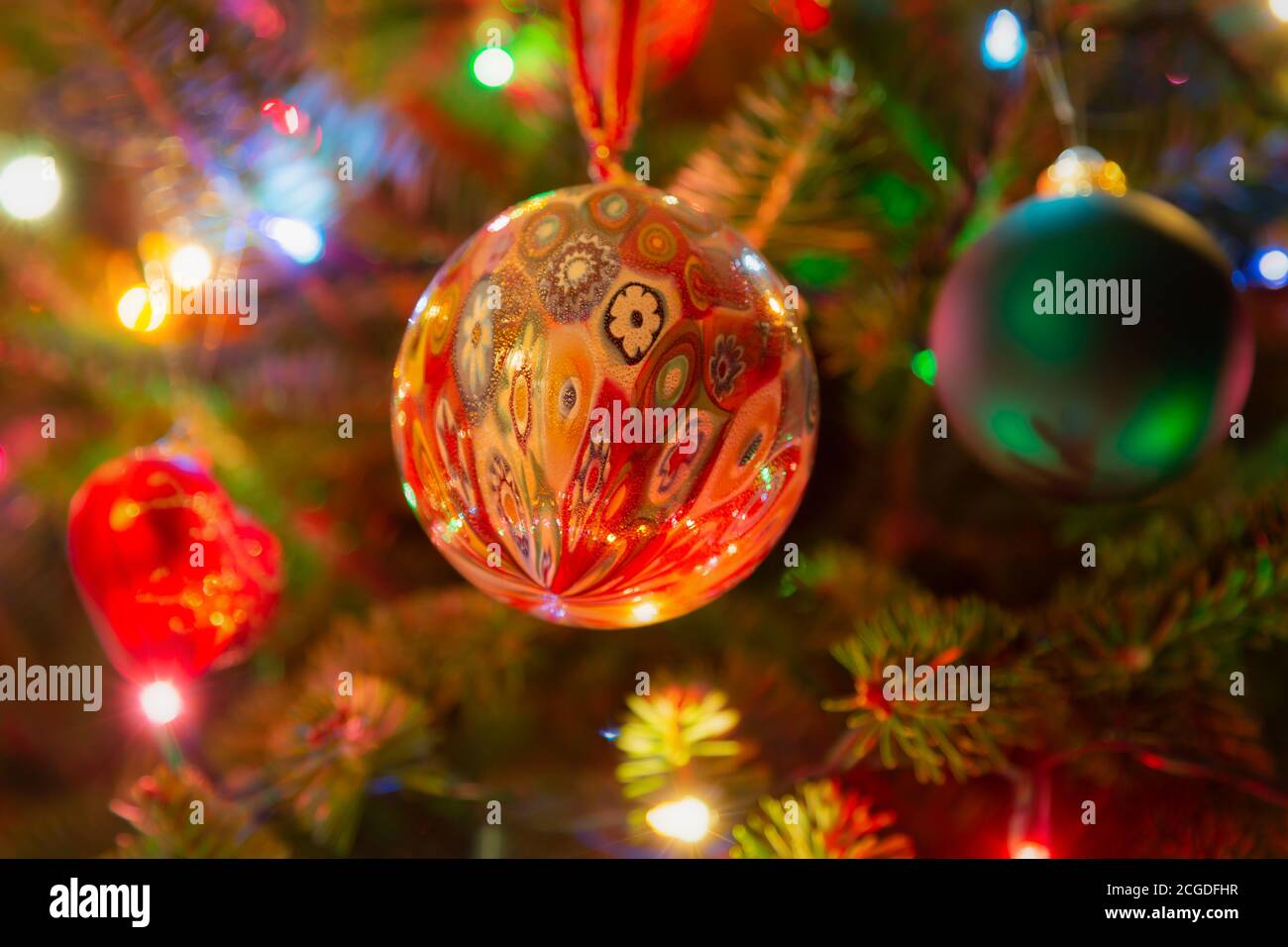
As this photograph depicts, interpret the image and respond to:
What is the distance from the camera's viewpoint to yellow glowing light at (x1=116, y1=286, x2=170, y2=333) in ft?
2.83

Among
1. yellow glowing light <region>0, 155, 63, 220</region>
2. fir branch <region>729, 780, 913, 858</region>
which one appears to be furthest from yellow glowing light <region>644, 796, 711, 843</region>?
yellow glowing light <region>0, 155, 63, 220</region>

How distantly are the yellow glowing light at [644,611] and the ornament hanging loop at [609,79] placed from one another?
0.82 ft

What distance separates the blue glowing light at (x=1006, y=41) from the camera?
73cm

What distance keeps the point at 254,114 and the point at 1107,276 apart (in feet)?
2.14

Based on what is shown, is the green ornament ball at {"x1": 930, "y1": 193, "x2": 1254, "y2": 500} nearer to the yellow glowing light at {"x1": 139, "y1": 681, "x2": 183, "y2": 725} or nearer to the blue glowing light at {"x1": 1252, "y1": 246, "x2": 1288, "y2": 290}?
the blue glowing light at {"x1": 1252, "y1": 246, "x2": 1288, "y2": 290}

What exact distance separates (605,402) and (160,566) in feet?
1.36

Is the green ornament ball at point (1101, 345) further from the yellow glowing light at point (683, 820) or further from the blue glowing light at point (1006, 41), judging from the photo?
the yellow glowing light at point (683, 820)

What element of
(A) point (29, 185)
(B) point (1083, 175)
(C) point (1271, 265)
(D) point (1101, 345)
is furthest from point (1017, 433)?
(A) point (29, 185)

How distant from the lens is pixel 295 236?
88 cm

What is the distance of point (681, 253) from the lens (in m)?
0.50
